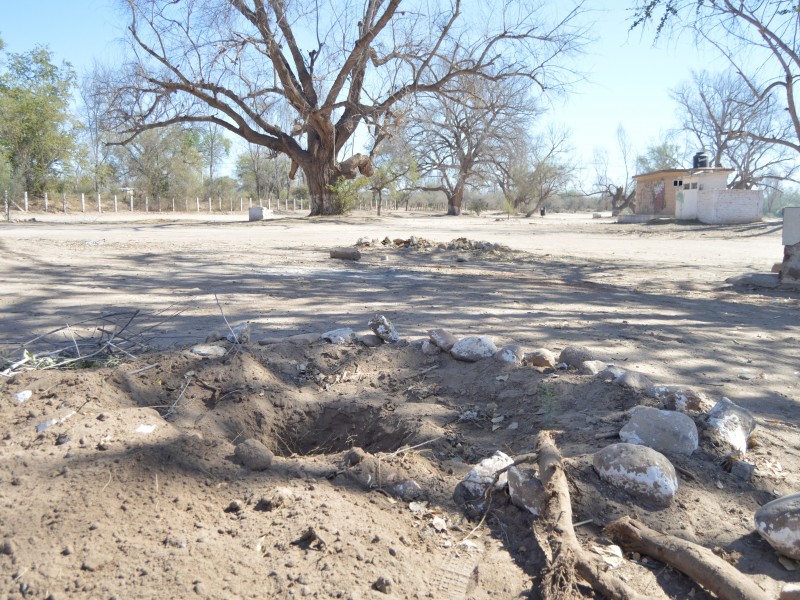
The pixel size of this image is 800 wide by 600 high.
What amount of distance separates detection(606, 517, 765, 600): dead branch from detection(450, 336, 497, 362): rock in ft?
5.53

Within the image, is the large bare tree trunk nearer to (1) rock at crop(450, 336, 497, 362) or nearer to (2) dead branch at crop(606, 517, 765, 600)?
(1) rock at crop(450, 336, 497, 362)

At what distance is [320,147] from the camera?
80.5ft

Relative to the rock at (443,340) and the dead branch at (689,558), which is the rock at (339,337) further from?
the dead branch at (689,558)

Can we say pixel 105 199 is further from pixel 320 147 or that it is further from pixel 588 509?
pixel 588 509

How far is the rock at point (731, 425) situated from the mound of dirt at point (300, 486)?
0.25 ft

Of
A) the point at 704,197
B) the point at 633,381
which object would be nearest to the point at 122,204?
the point at 704,197

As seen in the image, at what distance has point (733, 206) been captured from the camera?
27188 mm

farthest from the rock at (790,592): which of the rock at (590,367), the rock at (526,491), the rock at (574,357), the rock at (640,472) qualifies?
the rock at (574,357)

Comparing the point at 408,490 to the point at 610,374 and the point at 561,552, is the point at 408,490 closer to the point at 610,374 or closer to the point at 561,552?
the point at 561,552

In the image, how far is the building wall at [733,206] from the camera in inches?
1067

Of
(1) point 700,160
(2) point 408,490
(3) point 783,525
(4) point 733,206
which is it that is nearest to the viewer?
(3) point 783,525

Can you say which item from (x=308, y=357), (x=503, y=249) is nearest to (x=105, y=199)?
(x=503, y=249)

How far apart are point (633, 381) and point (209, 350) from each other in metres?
2.32

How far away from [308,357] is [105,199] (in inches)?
1873
